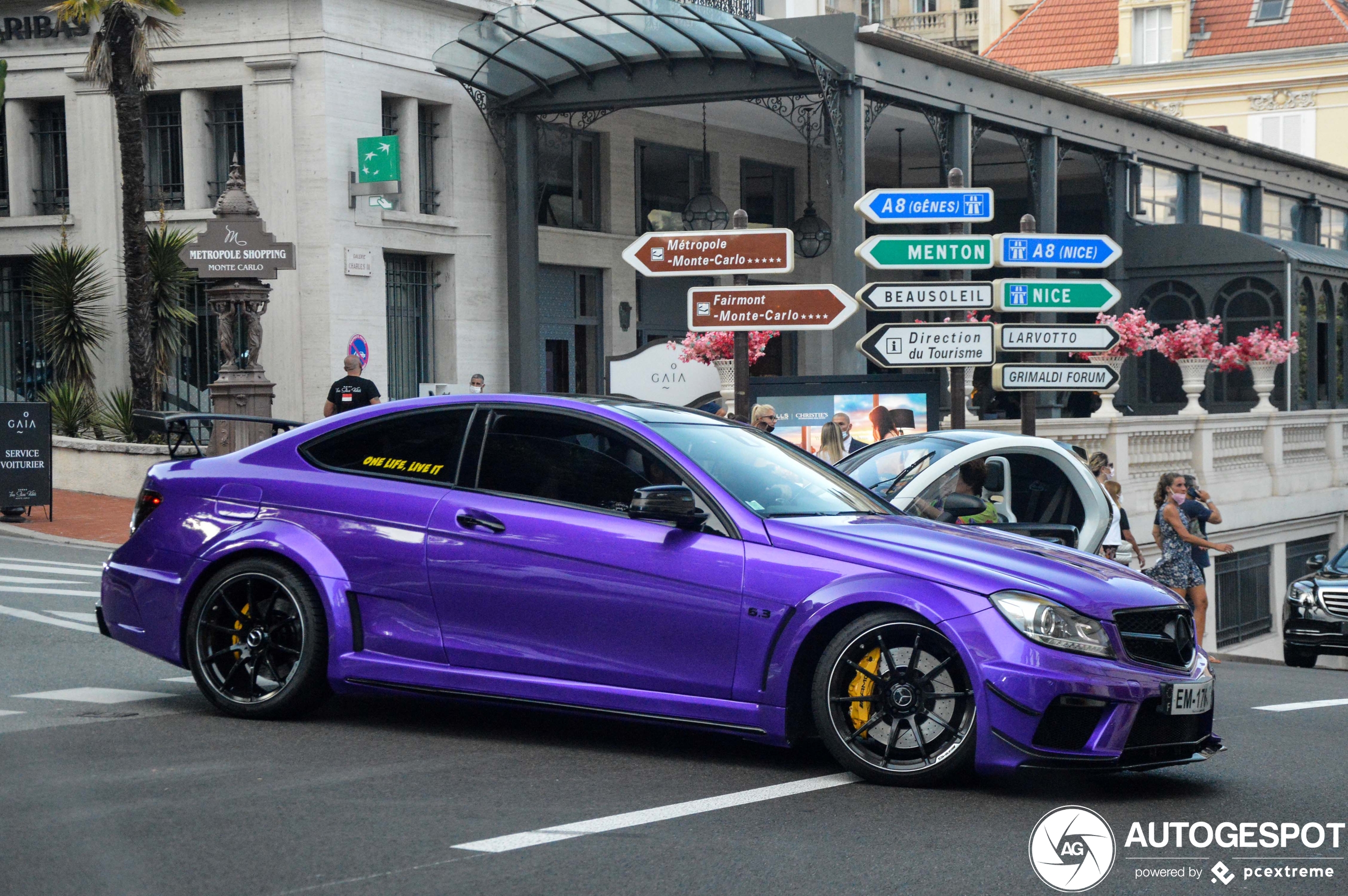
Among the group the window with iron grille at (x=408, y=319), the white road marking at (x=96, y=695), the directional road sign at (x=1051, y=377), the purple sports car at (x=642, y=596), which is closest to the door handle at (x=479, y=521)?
the purple sports car at (x=642, y=596)

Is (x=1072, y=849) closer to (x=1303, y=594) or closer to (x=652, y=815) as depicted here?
(x=652, y=815)

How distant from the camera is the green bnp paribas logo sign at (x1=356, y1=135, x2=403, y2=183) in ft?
83.7

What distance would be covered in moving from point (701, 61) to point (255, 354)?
351 inches

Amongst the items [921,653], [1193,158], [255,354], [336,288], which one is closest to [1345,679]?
[921,653]

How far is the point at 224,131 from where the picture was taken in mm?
26578

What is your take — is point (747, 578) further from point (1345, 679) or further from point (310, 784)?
point (1345, 679)

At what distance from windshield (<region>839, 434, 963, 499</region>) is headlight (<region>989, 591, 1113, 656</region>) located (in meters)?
5.05

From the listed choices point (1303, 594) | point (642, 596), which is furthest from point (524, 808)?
point (1303, 594)

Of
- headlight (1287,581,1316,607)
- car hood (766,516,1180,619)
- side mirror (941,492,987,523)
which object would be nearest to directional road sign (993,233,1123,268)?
headlight (1287,581,1316,607)

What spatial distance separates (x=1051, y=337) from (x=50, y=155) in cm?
1885

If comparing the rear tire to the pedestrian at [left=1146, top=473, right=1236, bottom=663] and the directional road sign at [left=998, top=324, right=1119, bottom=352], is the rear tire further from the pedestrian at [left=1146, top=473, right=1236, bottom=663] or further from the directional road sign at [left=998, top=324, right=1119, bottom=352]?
the directional road sign at [left=998, top=324, right=1119, bottom=352]

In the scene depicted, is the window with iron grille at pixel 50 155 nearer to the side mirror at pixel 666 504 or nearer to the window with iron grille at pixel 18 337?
the window with iron grille at pixel 18 337

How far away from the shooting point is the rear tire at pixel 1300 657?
18.0 metres

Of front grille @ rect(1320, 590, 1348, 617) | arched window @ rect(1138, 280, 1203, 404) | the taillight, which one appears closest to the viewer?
the taillight
